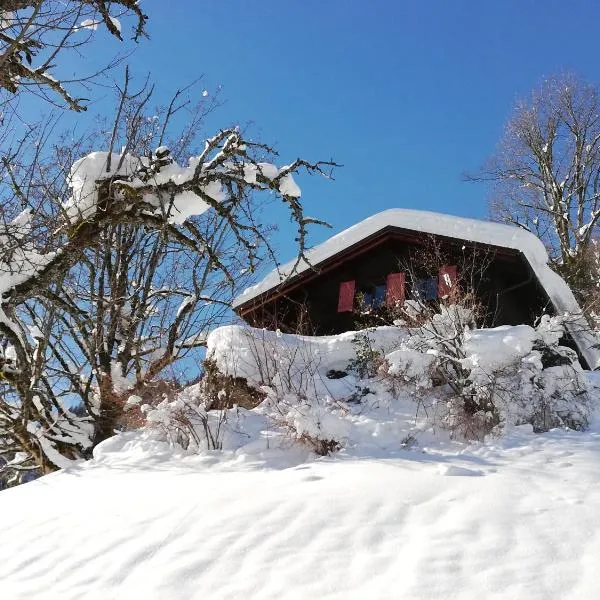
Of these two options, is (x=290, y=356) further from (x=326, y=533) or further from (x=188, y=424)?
(x=326, y=533)

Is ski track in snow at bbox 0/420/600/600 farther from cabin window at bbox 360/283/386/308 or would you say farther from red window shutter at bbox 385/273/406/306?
cabin window at bbox 360/283/386/308

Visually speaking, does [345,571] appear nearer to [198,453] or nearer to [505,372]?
[198,453]

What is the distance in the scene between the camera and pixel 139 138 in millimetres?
9836

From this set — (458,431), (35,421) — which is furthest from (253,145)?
(35,421)

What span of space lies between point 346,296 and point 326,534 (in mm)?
9112

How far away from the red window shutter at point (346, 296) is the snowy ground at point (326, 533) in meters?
7.15

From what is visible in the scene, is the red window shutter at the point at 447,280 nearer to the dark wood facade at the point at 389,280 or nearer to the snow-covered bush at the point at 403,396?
the dark wood facade at the point at 389,280

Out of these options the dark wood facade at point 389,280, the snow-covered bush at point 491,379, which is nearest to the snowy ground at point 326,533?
Answer: the snow-covered bush at point 491,379

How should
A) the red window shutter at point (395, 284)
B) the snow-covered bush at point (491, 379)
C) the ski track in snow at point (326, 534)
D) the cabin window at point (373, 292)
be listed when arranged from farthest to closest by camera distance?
1. the cabin window at point (373, 292)
2. the red window shutter at point (395, 284)
3. the snow-covered bush at point (491, 379)
4. the ski track in snow at point (326, 534)

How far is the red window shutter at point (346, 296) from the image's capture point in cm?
1169

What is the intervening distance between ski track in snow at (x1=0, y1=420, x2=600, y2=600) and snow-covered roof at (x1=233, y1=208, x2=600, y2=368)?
4.90 m

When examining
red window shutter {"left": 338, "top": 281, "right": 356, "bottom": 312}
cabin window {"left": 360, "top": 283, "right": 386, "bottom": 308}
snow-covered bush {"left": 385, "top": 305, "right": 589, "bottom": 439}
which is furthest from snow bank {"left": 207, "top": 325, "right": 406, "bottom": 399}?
cabin window {"left": 360, "top": 283, "right": 386, "bottom": 308}

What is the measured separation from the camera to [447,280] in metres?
7.33

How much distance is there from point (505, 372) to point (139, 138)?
24.3 feet
